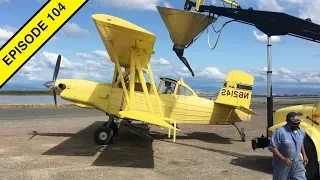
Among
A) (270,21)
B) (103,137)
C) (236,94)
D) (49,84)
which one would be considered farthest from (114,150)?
(270,21)

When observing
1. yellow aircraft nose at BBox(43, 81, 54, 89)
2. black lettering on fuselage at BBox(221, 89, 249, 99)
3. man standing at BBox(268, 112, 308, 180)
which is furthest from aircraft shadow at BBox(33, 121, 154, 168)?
man standing at BBox(268, 112, 308, 180)

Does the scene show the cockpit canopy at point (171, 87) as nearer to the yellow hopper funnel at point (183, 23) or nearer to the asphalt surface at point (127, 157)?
the asphalt surface at point (127, 157)

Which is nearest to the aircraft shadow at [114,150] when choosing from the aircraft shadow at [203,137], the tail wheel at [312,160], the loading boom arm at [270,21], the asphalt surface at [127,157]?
the asphalt surface at [127,157]

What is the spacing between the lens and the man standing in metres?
5.09

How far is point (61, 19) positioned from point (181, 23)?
7602mm

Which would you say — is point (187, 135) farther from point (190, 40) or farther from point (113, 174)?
point (113, 174)

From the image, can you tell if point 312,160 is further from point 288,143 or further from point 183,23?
point 183,23

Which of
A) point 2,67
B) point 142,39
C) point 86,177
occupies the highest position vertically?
point 142,39

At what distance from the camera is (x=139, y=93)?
12117 millimetres

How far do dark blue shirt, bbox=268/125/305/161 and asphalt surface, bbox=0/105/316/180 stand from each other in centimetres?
223

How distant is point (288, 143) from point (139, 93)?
24.7ft

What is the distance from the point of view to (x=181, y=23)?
32.1ft

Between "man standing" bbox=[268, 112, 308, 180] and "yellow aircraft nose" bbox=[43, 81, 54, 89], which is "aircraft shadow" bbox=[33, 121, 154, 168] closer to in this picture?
"yellow aircraft nose" bbox=[43, 81, 54, 89]

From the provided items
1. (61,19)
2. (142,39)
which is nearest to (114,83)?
(142,39)
